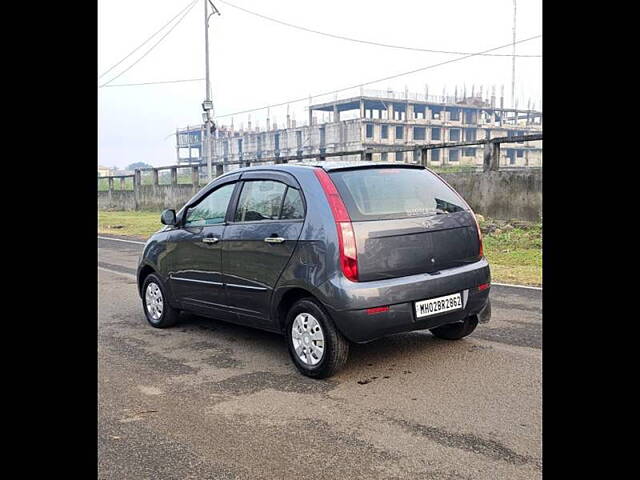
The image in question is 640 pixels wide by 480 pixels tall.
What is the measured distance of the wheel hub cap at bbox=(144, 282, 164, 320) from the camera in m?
7.03

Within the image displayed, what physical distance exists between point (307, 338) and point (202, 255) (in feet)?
5.50

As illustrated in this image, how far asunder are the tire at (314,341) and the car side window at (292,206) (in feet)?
2.33

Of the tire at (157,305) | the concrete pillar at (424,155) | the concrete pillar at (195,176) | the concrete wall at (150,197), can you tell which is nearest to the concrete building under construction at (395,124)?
the concrete wall at (150,197)

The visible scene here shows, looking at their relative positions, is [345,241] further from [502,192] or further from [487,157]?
[487,157]

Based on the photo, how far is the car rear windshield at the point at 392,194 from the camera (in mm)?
5082

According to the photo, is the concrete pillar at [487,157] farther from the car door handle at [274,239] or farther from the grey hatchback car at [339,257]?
the car door handle at [274,239]

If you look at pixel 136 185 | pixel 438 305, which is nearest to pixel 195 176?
pixel 136 185

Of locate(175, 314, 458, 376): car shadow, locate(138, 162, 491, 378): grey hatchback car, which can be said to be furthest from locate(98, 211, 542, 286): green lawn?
locate(138, 162, 491, 378): grey hatchback car

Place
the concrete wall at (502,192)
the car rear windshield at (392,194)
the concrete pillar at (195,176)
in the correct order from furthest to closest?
the concrete pillar at (195,176)
the concrete wall at (502,192)
the car rear windshield at (392,194)

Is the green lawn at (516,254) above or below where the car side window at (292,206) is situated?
below

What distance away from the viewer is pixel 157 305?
7.06 m

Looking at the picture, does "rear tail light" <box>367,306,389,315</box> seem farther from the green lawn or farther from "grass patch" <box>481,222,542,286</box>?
"grass patch" <box>481,222,542,286</box>

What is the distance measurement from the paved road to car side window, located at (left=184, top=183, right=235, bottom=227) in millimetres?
1179
